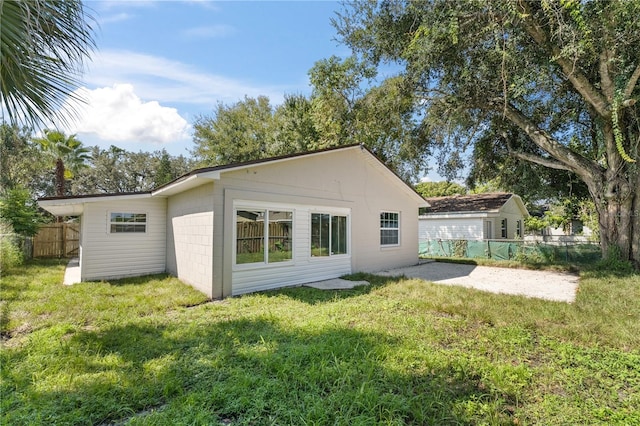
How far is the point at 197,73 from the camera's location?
340 inches

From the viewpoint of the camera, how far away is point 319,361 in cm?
358

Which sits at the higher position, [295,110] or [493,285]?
[295,110]

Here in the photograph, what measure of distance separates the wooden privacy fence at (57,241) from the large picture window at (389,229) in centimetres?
1611

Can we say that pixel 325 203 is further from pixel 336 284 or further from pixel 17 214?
pixel 17 214

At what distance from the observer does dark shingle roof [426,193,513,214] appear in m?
17.9

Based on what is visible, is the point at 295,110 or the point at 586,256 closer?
the point at 586,256

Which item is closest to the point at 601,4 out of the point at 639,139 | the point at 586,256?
the point at 639,139

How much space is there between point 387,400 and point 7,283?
10650mm

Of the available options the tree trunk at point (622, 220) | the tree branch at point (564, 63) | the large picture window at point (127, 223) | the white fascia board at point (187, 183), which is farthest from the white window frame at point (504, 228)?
the large picture window at point (127, 223)

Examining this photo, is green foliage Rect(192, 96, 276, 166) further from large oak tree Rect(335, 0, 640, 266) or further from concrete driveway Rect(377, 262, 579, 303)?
concrete driveway Rect(377, 262, 579, 303)

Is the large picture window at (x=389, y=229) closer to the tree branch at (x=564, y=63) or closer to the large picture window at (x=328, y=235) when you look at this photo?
the large picture window at (x=328, y=235)

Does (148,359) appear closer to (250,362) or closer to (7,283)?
(250,362)

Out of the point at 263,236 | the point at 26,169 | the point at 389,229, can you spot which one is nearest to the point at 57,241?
the point at 263,236

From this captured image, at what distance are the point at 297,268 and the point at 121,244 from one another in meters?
5.75
